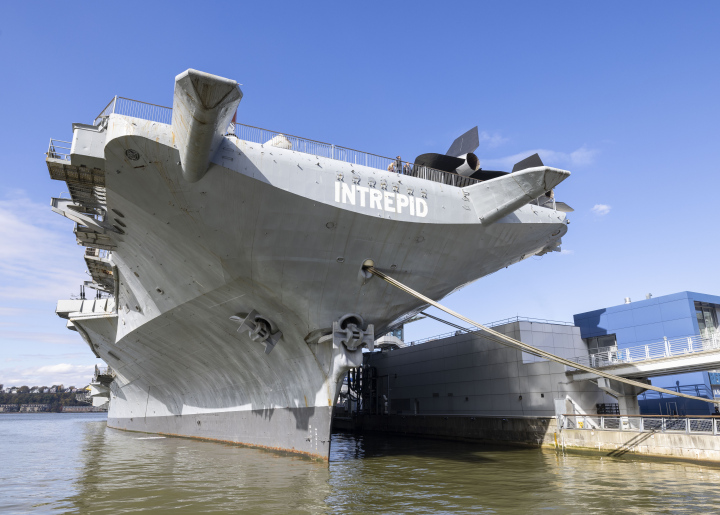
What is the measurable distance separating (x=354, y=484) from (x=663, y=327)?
860 inches

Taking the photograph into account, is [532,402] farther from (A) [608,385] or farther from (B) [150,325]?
(B) [150,325]

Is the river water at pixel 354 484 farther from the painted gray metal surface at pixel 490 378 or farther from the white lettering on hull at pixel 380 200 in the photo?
the white lettering on hull at pixel 380 200

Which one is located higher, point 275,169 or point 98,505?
point 275,169

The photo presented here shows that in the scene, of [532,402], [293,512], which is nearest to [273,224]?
[293,512]

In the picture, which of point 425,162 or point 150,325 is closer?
point 425,162

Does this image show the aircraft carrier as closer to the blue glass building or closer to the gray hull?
the gray hull

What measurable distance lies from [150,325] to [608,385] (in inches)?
703

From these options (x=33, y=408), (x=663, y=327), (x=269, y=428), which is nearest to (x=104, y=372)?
(x=269, y=428)

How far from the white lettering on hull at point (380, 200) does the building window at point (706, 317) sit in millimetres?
20918

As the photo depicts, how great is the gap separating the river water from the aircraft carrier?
2.35 meters

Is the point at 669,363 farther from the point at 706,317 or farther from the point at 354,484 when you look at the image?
the point at 354,484

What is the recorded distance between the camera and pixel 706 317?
86.2 ft

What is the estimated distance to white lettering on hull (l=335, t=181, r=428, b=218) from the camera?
39.2 feet

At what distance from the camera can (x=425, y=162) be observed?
47.9ft
